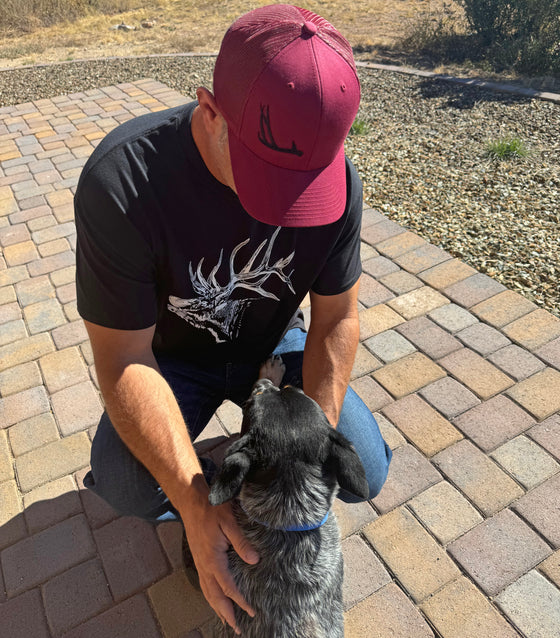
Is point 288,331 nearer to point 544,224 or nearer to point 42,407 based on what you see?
point 42,407

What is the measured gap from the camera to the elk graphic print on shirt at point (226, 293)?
94.8 inches

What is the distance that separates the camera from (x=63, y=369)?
3.90 m

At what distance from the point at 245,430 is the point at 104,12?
63.8 feet

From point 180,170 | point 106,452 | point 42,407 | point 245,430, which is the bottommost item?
point 42,407

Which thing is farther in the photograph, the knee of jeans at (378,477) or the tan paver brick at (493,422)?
the tan paver brick at (493,422)

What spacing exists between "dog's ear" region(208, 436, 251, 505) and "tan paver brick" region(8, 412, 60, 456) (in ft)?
6.46

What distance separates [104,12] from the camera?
1745cm

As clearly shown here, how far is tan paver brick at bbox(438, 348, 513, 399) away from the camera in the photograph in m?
3.59

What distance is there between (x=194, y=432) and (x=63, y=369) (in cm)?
170

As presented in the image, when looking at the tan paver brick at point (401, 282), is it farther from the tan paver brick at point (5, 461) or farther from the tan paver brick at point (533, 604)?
the tan paver brick at point (5, 461)

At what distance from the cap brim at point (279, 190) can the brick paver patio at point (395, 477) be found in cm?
179

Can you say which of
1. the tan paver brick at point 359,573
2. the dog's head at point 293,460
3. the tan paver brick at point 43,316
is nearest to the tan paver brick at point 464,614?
the tan paver brick at point 359,573

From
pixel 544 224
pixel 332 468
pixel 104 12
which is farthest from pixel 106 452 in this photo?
pixel 104 12

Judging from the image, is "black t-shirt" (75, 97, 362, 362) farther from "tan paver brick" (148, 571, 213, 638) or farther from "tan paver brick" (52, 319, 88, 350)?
"tan paver brick" (52, 319, 88, 350)
